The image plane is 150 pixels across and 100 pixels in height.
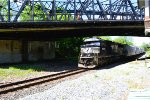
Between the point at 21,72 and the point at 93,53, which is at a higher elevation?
the point at 93,53

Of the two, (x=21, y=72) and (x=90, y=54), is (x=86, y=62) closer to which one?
(x=90, y=54)

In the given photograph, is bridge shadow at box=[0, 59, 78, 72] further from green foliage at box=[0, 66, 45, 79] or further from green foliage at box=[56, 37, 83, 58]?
green foliage at box=[56, 37, 83, 58]

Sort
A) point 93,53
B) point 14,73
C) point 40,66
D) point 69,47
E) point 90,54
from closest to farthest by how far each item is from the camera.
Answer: point 14,73
point 93,53
point 90,54
point 40,66
point 69,47

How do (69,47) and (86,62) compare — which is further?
(69,47)

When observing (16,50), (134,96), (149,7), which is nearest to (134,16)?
(16,50)

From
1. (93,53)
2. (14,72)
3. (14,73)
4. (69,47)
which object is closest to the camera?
(14,73)

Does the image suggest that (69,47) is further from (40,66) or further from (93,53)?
(93,53)

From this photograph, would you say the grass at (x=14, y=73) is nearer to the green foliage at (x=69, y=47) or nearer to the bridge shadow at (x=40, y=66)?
the bridge shadow at (x=40, y=66)

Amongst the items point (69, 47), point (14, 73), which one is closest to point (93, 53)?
point (14, 73)

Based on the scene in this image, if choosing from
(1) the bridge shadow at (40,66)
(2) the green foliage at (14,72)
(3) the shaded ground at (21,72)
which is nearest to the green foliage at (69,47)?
(1) the bridge shadow at (40,66)

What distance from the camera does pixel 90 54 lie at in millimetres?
29672

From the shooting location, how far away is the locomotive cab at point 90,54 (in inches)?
1147

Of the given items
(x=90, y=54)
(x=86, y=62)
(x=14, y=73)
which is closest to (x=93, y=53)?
(x=90, y=54)

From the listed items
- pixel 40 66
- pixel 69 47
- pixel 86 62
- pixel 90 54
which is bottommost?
pixel 40 66
